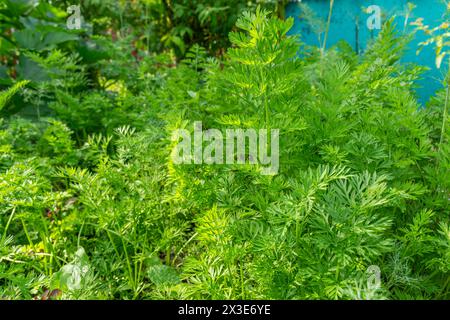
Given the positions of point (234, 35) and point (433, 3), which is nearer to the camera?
point (234, 35)

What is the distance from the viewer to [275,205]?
135 centimetres

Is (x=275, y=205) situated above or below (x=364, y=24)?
below

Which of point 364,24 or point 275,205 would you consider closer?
point 275,205

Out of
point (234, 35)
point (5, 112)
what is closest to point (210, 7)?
point (5, 112)

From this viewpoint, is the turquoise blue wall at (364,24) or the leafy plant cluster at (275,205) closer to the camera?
the leafy plant cluster at (275,205)

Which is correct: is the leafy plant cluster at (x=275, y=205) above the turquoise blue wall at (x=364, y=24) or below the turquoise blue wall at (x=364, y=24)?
below

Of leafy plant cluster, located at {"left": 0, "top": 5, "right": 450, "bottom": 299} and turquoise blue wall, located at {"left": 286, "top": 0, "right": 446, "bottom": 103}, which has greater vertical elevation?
turquoise blue wall, located at {"left": 286, "top": 0, "right": 446, "bottom": 103}

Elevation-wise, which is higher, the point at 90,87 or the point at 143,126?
the point at 90,87

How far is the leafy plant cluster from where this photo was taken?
4.06ft

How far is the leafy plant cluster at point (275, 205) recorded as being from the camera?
1.24m

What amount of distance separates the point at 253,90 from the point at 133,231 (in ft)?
2.05

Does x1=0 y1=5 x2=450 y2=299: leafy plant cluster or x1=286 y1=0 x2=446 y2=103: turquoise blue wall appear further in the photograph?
x1=286 y1=0 x2=446 y2=103: turquoise blue wall
